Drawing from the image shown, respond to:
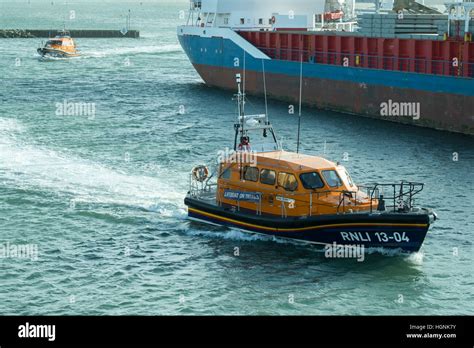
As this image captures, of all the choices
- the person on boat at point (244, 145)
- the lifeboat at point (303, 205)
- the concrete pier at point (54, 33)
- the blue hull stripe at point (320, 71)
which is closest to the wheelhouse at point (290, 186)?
the lifeboat at point (303, 205)

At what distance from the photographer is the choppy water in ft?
93.5

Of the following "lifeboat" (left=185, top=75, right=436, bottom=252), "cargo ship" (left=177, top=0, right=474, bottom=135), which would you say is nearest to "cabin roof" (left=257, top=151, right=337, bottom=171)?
"lifeboat" (left=185, top=75, right=436, bottom=252)

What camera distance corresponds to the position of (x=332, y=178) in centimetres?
3303

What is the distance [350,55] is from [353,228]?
1537 inches

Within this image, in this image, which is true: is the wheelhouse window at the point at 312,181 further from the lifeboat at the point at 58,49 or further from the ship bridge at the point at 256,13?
the lifeboat at the point at 58,49

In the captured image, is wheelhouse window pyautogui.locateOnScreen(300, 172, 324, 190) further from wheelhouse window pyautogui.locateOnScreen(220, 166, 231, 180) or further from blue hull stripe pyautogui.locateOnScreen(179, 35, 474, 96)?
blue hull stripe pyautogui.locateOnScreen(179, 35, 474, 96)

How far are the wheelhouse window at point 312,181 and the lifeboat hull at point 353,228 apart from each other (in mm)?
1113

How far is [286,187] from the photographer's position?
109 ft

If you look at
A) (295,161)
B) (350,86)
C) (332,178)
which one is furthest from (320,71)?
(332,178)

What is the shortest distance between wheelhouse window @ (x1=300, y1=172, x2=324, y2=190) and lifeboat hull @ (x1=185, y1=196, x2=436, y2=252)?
3.65 ft

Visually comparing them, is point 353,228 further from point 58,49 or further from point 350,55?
point 58,49

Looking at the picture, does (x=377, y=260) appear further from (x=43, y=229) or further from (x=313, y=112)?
(x=313, y=112)

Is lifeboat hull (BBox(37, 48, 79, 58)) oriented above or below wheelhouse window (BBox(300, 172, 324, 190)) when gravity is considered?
above

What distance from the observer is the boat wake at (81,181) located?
3962 cm
